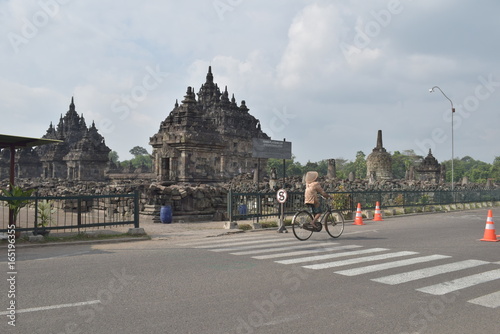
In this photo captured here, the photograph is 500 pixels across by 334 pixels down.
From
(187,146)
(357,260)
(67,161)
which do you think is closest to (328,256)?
(357,260)

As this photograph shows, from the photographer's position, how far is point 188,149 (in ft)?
74.2

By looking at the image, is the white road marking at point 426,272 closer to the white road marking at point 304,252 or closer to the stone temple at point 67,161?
the white road marking at point 304,252

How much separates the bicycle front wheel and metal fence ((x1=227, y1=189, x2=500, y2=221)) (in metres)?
4.01

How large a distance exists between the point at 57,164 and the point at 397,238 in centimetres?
4794

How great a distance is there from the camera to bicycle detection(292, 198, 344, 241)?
11906 mm

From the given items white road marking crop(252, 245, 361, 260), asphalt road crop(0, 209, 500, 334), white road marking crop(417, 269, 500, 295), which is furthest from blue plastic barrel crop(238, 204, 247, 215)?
white road marking crop(417, 269, 500, 295)

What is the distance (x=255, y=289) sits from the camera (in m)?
6.52

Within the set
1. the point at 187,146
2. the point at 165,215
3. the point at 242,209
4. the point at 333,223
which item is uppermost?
the point at 187,146

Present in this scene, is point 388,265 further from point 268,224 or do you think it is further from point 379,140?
point 379,140

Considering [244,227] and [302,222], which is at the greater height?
[302,222]

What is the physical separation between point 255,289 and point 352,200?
14.8 meters

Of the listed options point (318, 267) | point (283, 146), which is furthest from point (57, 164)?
point (318, 267)

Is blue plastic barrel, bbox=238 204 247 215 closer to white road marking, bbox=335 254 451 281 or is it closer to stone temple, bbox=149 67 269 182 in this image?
stone temple, bbox=149 67 269 182

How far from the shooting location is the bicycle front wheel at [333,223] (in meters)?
12.4
